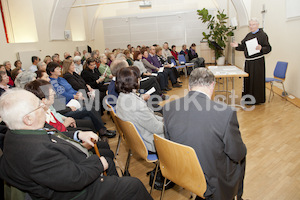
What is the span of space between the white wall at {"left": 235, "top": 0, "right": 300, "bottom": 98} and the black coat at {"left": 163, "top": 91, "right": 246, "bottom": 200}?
14.2ft

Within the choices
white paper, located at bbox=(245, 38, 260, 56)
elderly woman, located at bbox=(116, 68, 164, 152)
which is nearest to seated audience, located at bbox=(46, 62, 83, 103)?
elderly woman, located at bbox=(116, 68, 164, 152)

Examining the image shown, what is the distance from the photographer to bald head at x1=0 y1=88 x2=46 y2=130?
135 cm

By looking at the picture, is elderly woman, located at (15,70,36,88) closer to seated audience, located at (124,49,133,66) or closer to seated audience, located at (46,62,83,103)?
seated audience, located at (46,62,83,103)

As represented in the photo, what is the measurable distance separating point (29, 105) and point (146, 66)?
19.2ft

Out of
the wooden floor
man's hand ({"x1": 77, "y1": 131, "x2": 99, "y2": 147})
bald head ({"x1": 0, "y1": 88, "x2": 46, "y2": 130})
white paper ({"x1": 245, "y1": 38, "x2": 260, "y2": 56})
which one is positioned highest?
white paper ({"x1": 245, "y1": 38, "x2": 260, "y2": 56})

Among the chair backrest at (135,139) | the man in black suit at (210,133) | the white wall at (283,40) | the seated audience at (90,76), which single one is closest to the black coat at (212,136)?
the man in black suit at (210,133)

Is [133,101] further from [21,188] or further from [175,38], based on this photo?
[175,38]

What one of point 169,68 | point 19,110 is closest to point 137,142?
point 19,110

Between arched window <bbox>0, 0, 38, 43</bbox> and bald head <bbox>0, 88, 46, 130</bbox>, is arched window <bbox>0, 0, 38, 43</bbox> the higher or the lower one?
the higher one

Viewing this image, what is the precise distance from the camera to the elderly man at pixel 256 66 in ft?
14.8

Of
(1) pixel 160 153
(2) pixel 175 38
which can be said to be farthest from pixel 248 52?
(2) pixel 175 38

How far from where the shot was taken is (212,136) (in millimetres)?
1525

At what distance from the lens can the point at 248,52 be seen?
4703 mm

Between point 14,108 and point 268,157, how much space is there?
2.77 m
